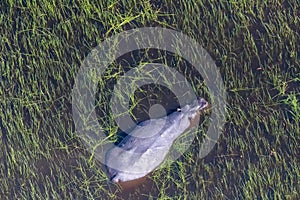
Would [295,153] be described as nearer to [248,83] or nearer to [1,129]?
[248,83]

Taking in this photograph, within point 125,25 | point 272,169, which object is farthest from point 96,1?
point 272,169

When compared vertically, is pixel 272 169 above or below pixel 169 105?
below

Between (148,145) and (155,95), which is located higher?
(155,95)
